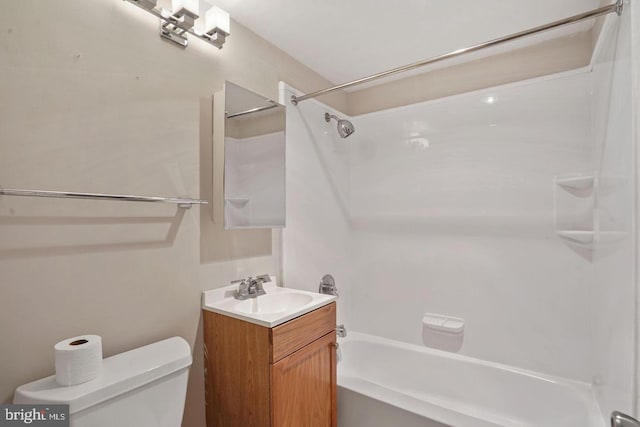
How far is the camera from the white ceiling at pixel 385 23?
163cm

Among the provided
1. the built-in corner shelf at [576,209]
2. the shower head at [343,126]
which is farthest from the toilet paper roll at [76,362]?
the built-in corner shelf at [576,209]

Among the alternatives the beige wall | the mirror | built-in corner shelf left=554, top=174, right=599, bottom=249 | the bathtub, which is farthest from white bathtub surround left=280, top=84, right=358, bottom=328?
built-in corner shelf left=554, top=174, right=599, bottom=249

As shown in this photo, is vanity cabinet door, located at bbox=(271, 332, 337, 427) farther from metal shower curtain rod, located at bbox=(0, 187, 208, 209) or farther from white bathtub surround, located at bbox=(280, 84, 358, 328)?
metal shower curtain rod, located at bbox=(0, 187, 208, 209)

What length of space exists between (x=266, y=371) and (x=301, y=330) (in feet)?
0.77

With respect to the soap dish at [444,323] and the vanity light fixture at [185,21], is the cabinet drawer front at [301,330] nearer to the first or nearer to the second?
the soap dish at [444,323]

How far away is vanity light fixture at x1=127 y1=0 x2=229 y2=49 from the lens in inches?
51.8

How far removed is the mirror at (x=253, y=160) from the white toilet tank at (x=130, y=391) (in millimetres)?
638

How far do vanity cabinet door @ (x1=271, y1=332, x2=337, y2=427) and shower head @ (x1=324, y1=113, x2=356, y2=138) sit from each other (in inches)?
55.0

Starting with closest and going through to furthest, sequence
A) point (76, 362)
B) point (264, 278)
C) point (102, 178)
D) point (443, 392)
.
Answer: point (76, 362) < point (102, 178) < point (264, 278) < point (443, 392)

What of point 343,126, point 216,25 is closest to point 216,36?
point 216,25

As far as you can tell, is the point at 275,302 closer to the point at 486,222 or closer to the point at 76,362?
the point at 76,362

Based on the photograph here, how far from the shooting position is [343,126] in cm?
230

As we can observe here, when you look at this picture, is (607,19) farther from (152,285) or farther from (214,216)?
(152,285)

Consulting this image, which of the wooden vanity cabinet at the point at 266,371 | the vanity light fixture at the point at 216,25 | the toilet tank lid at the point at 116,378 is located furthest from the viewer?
the vanity light fixture at the point at 216,25
